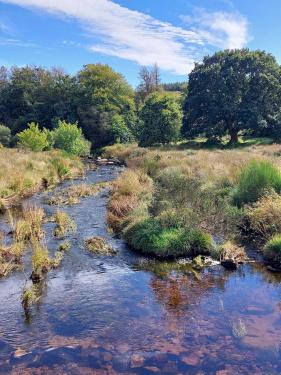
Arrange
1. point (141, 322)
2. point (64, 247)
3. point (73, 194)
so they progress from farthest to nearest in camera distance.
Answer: point (73, 194) < point (64, 247) < point (141, 322)

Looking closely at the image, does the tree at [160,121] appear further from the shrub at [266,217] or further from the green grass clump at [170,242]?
the green grass clump at [170,242]

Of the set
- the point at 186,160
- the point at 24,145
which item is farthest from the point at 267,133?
the point at 24,145

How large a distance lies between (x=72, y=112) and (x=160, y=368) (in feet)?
219

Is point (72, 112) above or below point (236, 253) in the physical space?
above

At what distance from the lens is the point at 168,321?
9.58 m

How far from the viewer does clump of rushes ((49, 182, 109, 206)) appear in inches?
883

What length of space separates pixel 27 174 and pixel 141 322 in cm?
2025

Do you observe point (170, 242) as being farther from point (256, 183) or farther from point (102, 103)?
point (102, 103)

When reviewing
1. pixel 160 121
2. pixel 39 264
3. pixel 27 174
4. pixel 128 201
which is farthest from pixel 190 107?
pixel 39 264

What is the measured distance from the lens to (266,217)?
14648mm

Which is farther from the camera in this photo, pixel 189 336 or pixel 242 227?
pixel 242 227

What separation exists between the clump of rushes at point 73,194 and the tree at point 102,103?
40.3 metres

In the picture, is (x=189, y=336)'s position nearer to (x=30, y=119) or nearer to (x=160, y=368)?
(x=160, y=368)

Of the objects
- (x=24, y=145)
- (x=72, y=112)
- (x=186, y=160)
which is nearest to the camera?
(x=186, y=160)
